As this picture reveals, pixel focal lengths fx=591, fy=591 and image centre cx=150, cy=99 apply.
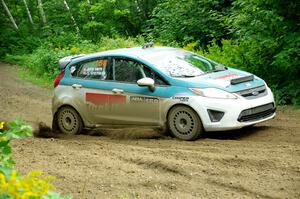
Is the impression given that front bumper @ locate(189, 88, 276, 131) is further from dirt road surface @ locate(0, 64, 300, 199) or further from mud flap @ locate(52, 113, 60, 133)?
mud flap @ locate(52, 113, 60, 133)

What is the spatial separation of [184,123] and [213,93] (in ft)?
2.22

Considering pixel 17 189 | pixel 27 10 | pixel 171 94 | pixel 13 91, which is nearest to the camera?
pixel 17 189

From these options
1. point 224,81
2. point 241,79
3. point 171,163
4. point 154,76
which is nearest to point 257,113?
point 241,79

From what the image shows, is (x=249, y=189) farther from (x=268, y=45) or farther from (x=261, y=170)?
(x=268, y=45)

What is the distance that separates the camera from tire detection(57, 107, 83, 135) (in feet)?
36.4

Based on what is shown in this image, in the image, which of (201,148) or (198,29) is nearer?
(201,148)

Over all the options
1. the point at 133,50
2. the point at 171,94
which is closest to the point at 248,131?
the point at 171,94

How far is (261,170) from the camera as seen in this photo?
727 centimetres

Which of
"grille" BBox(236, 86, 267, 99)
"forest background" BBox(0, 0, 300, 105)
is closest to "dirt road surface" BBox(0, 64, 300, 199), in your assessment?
"grille" BBox(236, 86, 267, 99)

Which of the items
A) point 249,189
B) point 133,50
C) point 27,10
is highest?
point 27,10

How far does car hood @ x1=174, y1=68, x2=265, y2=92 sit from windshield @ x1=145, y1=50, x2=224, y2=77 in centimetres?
24

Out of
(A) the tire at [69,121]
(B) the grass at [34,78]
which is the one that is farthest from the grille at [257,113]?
(B) the grass at [34,78]

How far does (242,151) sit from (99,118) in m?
3.31

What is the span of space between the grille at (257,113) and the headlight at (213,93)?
1.07 feet
